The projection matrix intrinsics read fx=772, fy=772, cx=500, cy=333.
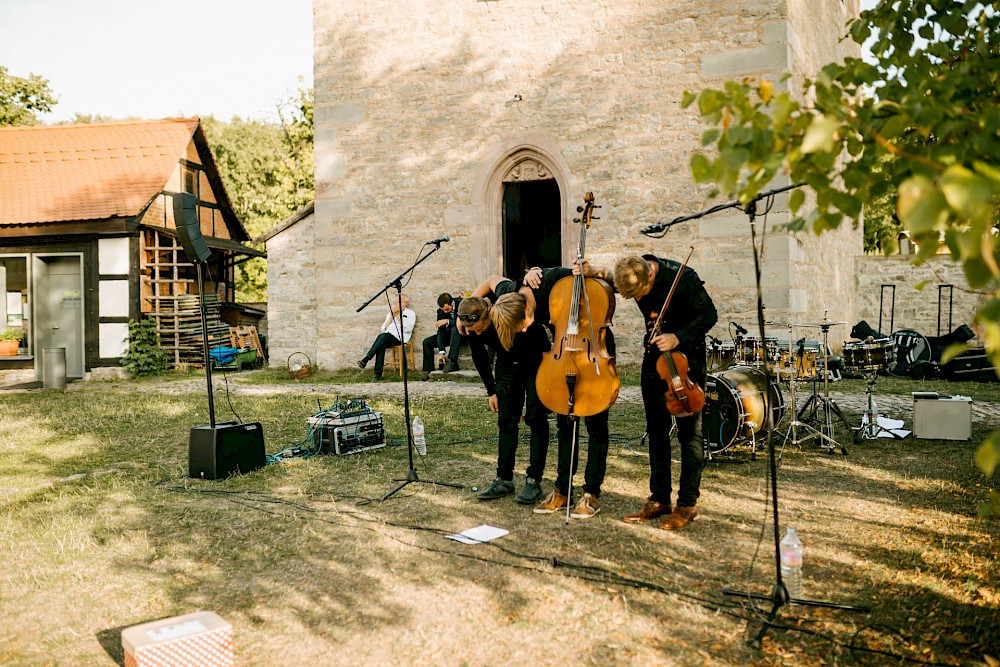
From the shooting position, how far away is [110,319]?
15.1 meters

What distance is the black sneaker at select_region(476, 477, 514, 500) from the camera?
520 cm

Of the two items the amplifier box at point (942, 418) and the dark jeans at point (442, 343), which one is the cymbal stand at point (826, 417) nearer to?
the amplifier box at point (942, 418)

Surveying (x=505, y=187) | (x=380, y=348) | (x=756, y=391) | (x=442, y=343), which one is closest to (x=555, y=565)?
(x=756, y=391)

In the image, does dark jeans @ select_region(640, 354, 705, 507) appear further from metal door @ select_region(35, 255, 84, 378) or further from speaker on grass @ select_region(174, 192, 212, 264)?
metal door @ select_region(35, 255, 84, 378)

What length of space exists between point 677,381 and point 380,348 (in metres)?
8.73

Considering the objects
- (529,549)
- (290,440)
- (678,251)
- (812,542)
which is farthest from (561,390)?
(678,251)

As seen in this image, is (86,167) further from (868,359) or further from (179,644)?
(179,644)

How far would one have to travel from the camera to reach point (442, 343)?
492 inches

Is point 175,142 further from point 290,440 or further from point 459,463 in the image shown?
point 459,463

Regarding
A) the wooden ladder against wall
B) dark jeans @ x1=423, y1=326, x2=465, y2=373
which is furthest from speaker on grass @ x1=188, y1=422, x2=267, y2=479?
the wooden ladder against wall

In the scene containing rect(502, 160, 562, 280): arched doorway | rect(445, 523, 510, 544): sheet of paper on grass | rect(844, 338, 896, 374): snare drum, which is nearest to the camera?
rect(445, 523, 510, 544): sheet of paper on grass

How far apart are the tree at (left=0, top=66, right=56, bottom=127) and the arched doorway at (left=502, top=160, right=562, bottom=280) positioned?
→ 60.4 feet

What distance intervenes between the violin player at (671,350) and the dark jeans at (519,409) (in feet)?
2.27

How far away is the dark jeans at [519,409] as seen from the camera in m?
4.93
